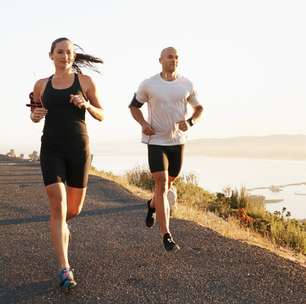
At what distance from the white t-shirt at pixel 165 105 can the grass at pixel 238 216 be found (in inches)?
72.8

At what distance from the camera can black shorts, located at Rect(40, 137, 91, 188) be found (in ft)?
15.4

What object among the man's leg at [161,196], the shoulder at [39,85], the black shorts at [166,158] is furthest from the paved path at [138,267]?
the shoulder at [39,85]

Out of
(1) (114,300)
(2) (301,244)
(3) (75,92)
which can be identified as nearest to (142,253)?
(1) (114,300)

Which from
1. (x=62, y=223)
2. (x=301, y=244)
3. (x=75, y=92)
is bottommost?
(x=301, y=244)

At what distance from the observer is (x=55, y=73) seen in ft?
16.1

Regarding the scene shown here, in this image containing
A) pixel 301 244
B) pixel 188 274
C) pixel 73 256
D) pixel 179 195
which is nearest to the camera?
pixel 188 274

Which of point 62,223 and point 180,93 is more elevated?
point 180,93

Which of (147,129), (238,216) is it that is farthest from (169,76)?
(238,216)

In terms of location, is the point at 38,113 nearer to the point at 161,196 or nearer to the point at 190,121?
the point at 161,196

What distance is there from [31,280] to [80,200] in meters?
0.82

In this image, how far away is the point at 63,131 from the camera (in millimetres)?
4707

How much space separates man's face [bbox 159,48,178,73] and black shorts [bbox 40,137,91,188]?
62.1 inches

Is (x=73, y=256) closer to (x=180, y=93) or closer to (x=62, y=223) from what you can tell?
(x=62, y=223)

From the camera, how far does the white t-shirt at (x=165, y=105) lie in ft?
19.4
